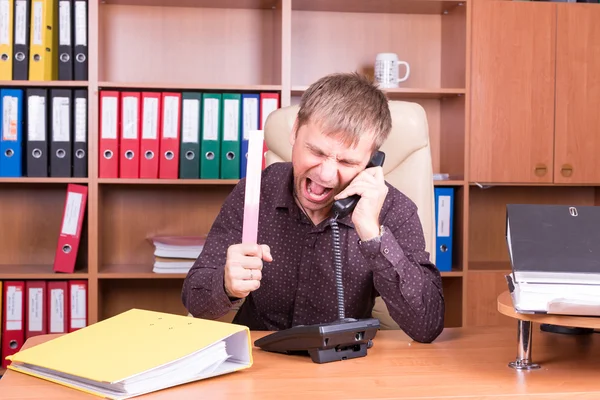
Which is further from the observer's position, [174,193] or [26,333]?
[174,193]

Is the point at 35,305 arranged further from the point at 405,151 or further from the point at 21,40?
the point at 405,151

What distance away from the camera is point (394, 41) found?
3207 mm

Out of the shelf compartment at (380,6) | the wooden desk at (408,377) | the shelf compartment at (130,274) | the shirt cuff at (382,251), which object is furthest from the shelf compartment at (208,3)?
the wooden desk at (408,377)

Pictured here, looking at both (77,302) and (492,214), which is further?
(492,214)

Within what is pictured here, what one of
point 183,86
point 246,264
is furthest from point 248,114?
point 246,264

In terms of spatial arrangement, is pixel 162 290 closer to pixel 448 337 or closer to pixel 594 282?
pixel 448 337

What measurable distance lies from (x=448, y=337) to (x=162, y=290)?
1963 millimetres

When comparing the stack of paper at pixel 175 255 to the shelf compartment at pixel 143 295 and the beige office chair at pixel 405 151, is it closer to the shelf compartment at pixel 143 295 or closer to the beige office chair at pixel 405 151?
the shelf compartment at pixel 143 295

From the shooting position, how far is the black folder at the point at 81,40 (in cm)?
279

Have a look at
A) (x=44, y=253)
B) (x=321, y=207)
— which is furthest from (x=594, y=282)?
(x=44, y=253)

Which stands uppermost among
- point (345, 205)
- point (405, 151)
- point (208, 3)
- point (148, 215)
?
point (208, 3)

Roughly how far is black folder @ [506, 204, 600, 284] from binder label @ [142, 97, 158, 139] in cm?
188

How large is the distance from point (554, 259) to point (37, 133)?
2164mm

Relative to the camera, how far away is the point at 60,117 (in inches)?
111
